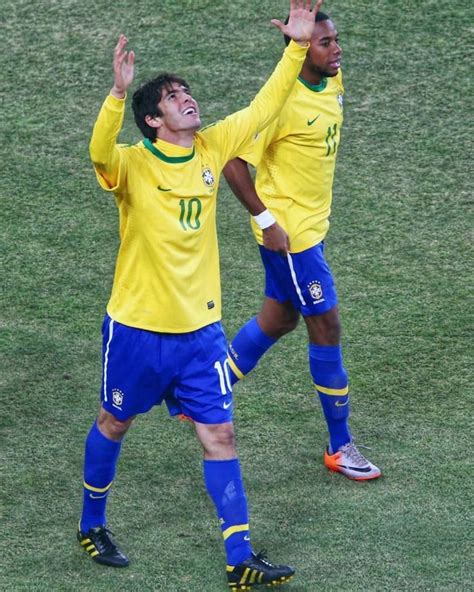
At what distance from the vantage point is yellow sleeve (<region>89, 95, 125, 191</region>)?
587 cm

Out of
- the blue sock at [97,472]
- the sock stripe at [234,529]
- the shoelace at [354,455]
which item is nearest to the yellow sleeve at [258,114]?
the blue sock at [97,472]

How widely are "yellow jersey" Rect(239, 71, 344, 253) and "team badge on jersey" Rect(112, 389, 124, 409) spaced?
148 centimetres

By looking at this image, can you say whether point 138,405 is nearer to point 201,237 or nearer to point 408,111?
point 201,237

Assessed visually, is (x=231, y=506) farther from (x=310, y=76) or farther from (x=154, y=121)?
(x=310, y=76)

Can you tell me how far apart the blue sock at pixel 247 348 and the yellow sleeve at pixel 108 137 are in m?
2.18

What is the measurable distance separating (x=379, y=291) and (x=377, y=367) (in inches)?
37.6

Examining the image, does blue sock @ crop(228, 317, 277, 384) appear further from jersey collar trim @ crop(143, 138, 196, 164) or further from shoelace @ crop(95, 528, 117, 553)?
jersey collar trim @ crop(143, 138, 196, 164)

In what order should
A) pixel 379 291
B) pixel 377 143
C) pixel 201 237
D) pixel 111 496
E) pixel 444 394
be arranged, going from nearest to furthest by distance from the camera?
pixel 201 237 < pixel 111 496 < pixel 444 394 < pixel 379 291 < pixel 377 143

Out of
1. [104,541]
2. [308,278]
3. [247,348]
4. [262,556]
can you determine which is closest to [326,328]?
[308,278]

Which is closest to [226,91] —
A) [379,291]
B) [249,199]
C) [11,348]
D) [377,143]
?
[377,143]

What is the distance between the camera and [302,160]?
7.46m

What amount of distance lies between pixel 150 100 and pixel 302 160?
4.46 ft

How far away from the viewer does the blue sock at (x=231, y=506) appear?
6336mm

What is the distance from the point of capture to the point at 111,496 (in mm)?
7258
